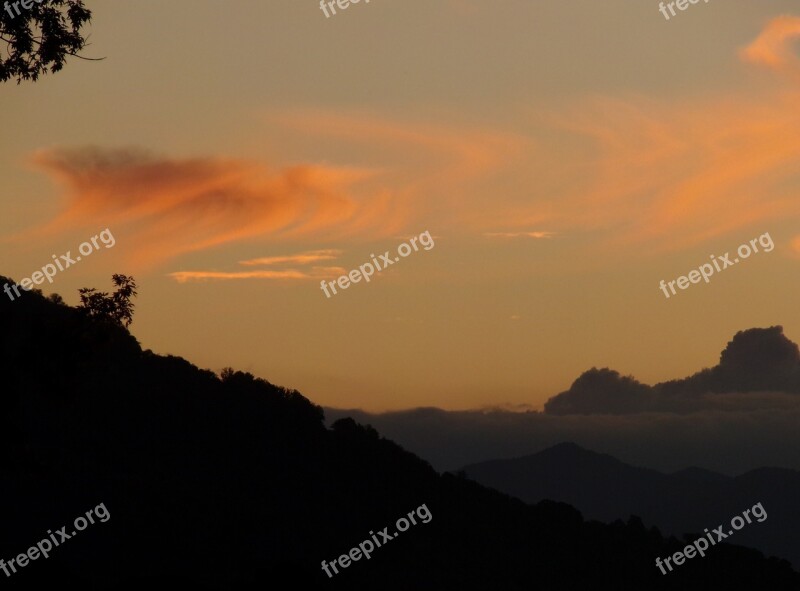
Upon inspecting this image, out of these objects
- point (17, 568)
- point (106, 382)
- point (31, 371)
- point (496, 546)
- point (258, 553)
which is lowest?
point (496, 546)

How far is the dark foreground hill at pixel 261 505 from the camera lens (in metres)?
123

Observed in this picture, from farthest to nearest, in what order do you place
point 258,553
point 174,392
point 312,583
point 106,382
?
point 174,392
point 106,382
point 258,553
point 312,583

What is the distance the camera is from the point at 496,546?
160m

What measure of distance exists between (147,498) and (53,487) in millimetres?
12453

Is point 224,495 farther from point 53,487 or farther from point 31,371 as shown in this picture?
point 31,371

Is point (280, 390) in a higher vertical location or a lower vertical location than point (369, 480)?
higher

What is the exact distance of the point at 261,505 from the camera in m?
153

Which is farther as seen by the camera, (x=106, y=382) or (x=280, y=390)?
(x=280, y=390)

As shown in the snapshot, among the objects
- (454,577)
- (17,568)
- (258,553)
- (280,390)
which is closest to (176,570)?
(258,553)

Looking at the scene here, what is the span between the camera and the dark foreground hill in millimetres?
123375
